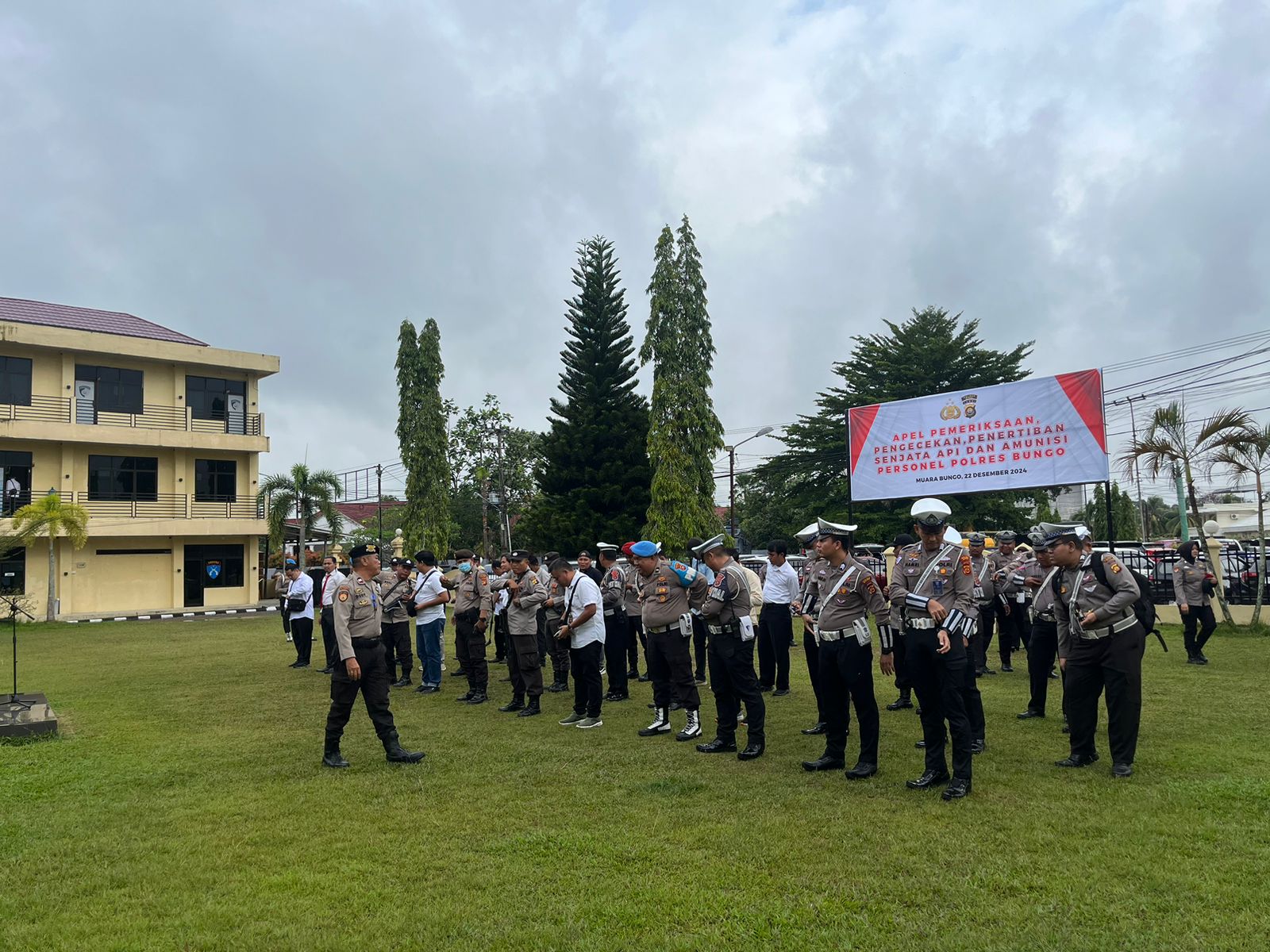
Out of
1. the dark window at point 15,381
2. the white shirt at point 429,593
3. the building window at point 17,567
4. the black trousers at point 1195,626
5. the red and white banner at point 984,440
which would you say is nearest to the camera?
the white shirt at point 429,593

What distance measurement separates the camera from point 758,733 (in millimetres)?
Result: 7348

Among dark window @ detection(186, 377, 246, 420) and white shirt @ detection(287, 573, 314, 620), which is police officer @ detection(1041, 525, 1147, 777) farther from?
dark window @ detection(186, 377, 246, 420)

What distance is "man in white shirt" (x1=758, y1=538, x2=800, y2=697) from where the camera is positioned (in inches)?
422

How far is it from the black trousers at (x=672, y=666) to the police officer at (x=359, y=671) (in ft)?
7.45

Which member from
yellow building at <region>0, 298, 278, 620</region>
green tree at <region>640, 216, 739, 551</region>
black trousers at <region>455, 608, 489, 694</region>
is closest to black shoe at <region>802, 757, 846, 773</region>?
black trousers at <region>455, 608, 489, 694</region>

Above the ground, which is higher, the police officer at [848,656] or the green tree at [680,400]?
the green tree at [680,400]

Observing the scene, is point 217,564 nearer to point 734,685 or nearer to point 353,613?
point 353,613

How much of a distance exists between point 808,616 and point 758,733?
1745mm

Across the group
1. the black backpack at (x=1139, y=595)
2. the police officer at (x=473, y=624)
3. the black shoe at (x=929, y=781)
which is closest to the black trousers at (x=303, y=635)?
the police officer at (x=473, y=624)

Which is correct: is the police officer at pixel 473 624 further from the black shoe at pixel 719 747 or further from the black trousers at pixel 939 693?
the black trousers at pixel 939 693

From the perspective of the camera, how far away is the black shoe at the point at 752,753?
7.24 meters

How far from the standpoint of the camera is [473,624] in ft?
36.3

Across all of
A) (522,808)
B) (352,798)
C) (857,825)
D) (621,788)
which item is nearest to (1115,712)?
(857,825)

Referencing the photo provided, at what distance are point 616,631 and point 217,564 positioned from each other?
27.8 meters
